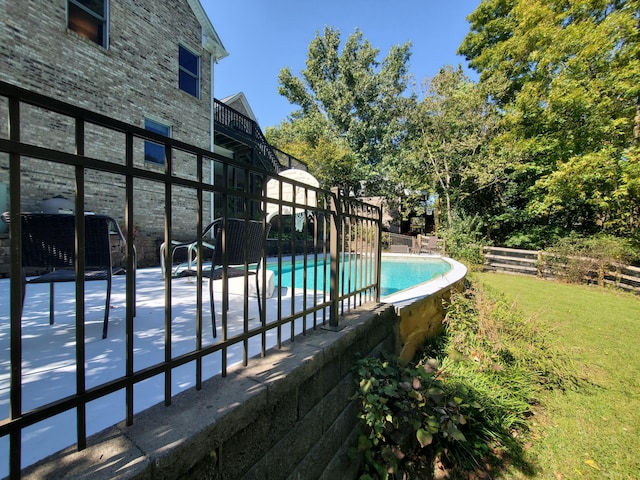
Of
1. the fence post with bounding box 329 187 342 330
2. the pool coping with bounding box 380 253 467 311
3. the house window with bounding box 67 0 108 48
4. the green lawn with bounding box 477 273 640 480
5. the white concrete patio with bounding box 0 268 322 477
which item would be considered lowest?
the green lawn with bounding box 477 273 640 480

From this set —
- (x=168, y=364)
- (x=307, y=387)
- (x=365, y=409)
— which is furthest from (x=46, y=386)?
(x=365, y=409)

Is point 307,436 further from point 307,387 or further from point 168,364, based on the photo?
point 168,364

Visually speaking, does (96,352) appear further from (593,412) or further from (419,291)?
(593,412)

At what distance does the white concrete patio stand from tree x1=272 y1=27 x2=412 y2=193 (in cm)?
1343

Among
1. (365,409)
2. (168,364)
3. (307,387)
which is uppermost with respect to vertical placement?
(168,364)

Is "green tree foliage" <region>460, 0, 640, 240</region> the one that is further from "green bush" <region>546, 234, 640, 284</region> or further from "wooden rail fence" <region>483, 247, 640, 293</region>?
"wooden rail fence" <region>483, 247, 640, 293</region>

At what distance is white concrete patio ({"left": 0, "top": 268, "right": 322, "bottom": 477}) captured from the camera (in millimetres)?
1123

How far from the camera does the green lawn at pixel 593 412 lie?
2.16 metres

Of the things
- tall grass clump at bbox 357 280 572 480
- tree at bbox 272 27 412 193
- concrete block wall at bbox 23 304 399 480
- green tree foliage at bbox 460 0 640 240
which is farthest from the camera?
tree at bbox 272 27 412 193

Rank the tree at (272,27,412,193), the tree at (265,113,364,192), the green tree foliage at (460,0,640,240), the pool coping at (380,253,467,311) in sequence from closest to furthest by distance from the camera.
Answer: the pool coping at (380,253,467,311) → the green tree foliage at (460,0,640,240) → the tree at (265,113,364,192) → the tree at (272,27,412,193)

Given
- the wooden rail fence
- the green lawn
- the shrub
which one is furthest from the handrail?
the green lawn

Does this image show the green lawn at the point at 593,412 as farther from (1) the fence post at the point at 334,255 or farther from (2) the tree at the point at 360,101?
(2) the tree at the point at 360,101

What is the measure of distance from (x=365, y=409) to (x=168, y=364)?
4.80 ft

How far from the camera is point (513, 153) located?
1251 cm
